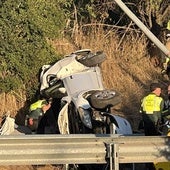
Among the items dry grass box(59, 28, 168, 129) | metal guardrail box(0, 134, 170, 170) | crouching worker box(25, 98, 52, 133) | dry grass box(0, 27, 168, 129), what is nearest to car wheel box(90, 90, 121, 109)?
crouching worker box(25, 98, 52, 133)

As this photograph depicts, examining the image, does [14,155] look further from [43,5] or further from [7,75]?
[43,5]

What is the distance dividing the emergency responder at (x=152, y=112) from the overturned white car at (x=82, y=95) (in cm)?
40

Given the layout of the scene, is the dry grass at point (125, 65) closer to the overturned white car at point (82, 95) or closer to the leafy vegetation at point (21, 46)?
the overturned white car at point (82, 95)

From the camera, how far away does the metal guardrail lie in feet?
20.0

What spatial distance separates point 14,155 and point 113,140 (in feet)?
3.60

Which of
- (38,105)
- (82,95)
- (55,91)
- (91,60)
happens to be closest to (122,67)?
(91,60)

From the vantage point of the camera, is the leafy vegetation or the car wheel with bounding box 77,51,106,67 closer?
the car wheel with bounding box 77,51,106,67

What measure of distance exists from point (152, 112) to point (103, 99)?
0.86 m

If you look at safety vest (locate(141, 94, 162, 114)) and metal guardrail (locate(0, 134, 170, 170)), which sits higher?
metal guardrail (locate(0, 134, 170, 170))

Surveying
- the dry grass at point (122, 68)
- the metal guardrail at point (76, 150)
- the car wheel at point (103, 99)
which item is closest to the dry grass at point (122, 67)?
the dry grass at point (122, 68)

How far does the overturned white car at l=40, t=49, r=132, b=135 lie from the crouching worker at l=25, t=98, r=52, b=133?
0.18 meters

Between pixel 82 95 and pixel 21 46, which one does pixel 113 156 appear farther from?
pixel 21 46

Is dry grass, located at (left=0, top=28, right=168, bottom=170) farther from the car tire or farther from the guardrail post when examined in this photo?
the guardrail post

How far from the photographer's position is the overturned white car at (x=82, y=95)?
323 inches
